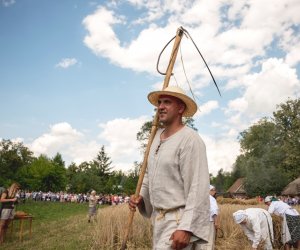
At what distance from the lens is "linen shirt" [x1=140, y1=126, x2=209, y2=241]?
2891 millimetres

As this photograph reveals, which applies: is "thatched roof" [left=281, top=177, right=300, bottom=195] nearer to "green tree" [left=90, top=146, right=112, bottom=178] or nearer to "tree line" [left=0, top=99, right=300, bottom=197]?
"tree line" [left=0, top=99, right=300, bottom=197]

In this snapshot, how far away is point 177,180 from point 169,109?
64cm

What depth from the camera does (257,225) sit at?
7.66m

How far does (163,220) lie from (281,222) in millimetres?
8455

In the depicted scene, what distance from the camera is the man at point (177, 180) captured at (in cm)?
288

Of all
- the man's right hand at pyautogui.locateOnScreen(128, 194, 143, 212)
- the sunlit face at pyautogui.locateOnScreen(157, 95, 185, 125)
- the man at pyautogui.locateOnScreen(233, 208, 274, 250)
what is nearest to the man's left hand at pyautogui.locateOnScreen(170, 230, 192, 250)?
the man's right hand at pyautogui.locateOnScreen(128, 194, 143, 212)

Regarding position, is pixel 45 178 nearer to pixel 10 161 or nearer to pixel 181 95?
pixel 10 161

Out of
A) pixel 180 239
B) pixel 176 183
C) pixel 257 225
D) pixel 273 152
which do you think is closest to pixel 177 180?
pixel 176 183

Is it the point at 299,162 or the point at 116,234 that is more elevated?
the point at 299,162

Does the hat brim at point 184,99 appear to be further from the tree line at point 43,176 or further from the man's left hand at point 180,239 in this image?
the tree line at point 43,176

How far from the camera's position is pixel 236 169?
86812mm

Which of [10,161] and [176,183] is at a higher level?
[10,161]

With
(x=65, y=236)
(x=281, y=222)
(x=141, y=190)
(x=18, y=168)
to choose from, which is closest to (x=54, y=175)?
(x=18, y=168)

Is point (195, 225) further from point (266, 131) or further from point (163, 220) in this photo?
point (266, 131)
